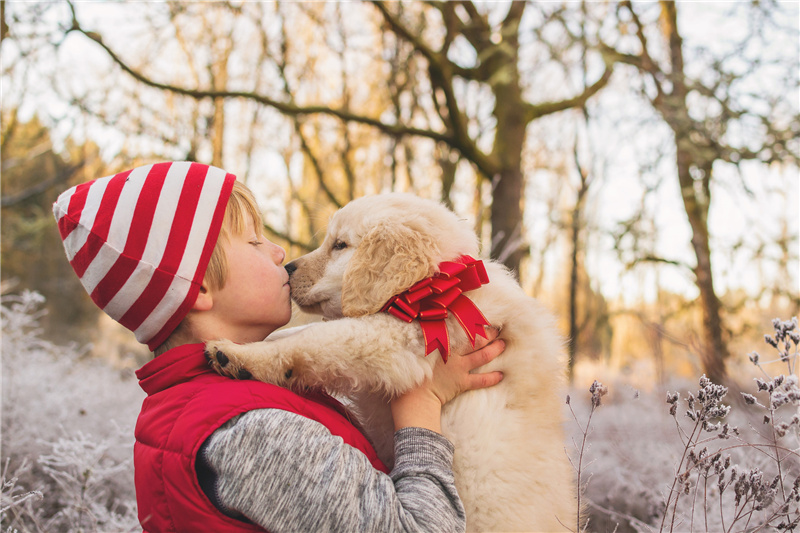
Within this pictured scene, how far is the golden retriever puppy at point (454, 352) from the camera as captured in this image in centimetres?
169

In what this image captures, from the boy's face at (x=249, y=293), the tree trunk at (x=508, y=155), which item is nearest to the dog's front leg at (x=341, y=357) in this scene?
the boy's face at (x=249, y=293)

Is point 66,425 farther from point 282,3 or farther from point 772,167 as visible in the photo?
point 282,3

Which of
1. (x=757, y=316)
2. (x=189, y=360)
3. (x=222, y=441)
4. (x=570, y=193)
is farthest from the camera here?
(x=570, y=193)

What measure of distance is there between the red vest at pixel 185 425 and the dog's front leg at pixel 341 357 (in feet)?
0.39

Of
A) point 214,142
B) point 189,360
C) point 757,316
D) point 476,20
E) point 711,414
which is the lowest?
point 189,360

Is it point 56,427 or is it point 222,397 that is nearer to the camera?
point 222,397

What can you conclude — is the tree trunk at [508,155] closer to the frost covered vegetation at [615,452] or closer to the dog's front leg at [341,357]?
the frost covered vegetation at [615,452]

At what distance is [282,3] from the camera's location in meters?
9.70

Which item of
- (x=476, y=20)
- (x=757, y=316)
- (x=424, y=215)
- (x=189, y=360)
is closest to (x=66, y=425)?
(x=189, y=360)

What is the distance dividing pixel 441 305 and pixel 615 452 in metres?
3.07

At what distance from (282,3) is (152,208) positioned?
9342 mm

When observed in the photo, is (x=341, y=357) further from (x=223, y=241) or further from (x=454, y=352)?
(x=223, y=241)

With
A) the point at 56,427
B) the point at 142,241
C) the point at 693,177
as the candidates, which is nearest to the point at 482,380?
the point at 142,241

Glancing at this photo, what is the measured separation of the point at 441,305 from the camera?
5.99 ft
